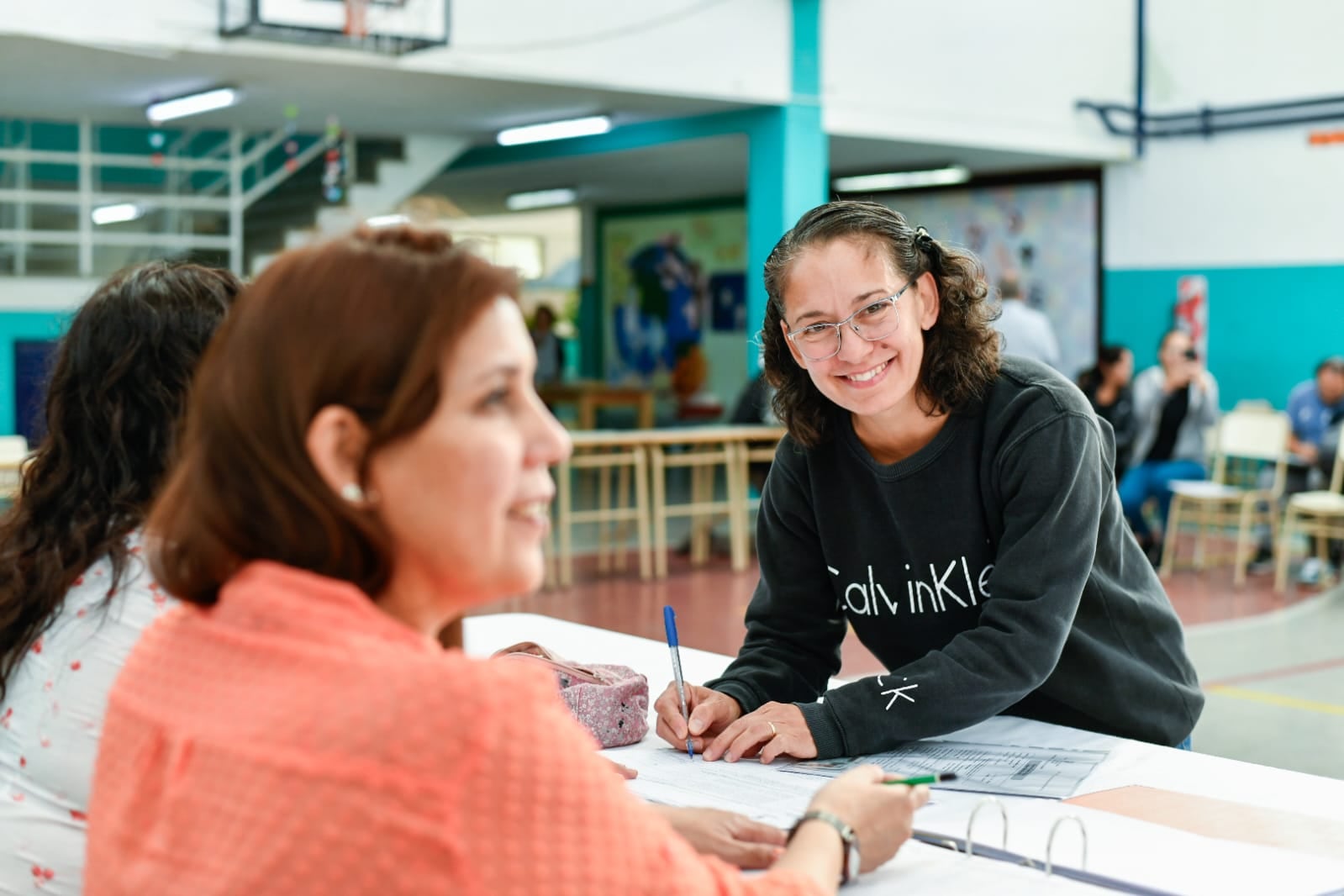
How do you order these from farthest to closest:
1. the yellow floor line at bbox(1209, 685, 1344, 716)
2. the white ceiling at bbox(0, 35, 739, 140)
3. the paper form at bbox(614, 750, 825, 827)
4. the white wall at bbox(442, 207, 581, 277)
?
the white wall at bbox(442, 207, 581, 277) < the white ceiling at bbox(0, 35, 739, 140) < the yellow floor line at bbox(1209, 685, 1344, 716) < the paper form at bbox(614, 750, 825, 827)

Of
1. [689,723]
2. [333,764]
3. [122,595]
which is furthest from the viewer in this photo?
[689,723]

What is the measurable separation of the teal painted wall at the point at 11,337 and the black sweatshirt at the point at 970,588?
8707 millimetres

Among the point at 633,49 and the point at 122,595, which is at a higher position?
the point at 633,49

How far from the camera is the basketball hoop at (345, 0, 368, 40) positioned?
23.3 ft

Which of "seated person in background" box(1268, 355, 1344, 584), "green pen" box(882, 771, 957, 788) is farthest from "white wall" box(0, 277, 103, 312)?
"green pen" box(882, 771, 957, 788)

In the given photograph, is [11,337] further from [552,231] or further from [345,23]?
[552,231]

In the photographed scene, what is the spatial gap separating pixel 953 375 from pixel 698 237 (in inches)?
535

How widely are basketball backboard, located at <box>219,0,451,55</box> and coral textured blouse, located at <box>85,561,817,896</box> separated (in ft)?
20.8

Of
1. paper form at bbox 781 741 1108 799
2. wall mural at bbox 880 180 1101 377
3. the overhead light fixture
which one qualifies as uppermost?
wall mural at bbox 880 180 1101 377

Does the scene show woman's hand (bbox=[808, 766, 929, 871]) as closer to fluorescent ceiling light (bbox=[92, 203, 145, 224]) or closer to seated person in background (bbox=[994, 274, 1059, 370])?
seated person in background (bbox=[994, 274, 1059, 370])

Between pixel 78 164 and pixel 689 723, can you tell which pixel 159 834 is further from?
pixel 78 164

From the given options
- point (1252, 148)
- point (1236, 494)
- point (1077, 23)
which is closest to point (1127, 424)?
point (1236, 494)

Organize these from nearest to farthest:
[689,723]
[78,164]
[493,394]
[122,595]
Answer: [493,394] → [122,595] → [689,723] → [78,164]

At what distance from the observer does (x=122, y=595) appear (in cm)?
153
